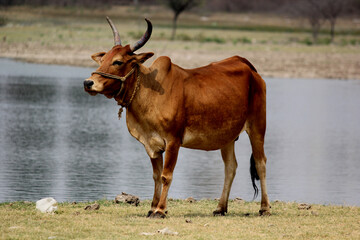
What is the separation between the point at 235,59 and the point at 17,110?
565 inches

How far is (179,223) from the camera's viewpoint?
8.75 m

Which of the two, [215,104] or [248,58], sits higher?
[215,104]

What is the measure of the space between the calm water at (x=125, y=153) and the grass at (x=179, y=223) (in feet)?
7.59

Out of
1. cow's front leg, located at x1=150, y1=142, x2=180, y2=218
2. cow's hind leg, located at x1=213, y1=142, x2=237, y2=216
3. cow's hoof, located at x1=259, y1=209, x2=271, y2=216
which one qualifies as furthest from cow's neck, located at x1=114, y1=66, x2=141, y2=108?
cow's hoof, located at x1=259, y1=209, x2=271, y2=216

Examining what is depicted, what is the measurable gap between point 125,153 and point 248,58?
24.0 metres

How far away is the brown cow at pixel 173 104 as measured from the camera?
9.04 meters

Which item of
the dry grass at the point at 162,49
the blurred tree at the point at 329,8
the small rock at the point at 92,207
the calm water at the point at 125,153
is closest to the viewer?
the small rock at the point at 92,207

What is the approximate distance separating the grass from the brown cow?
389 millimetres

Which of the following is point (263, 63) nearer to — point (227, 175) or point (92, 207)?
point (227, 175)

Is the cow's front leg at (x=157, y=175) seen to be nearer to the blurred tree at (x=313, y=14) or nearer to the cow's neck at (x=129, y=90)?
the cow's neck at (x=129, y=90)

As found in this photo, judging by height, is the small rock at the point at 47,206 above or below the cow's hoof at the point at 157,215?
below

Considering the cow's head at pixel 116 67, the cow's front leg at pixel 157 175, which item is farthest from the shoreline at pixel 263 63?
the cow's head at pixel 116 67

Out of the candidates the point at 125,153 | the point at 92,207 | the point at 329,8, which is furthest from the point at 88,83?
the point at 329,8

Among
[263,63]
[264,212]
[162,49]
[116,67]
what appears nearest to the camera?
[116,67]
